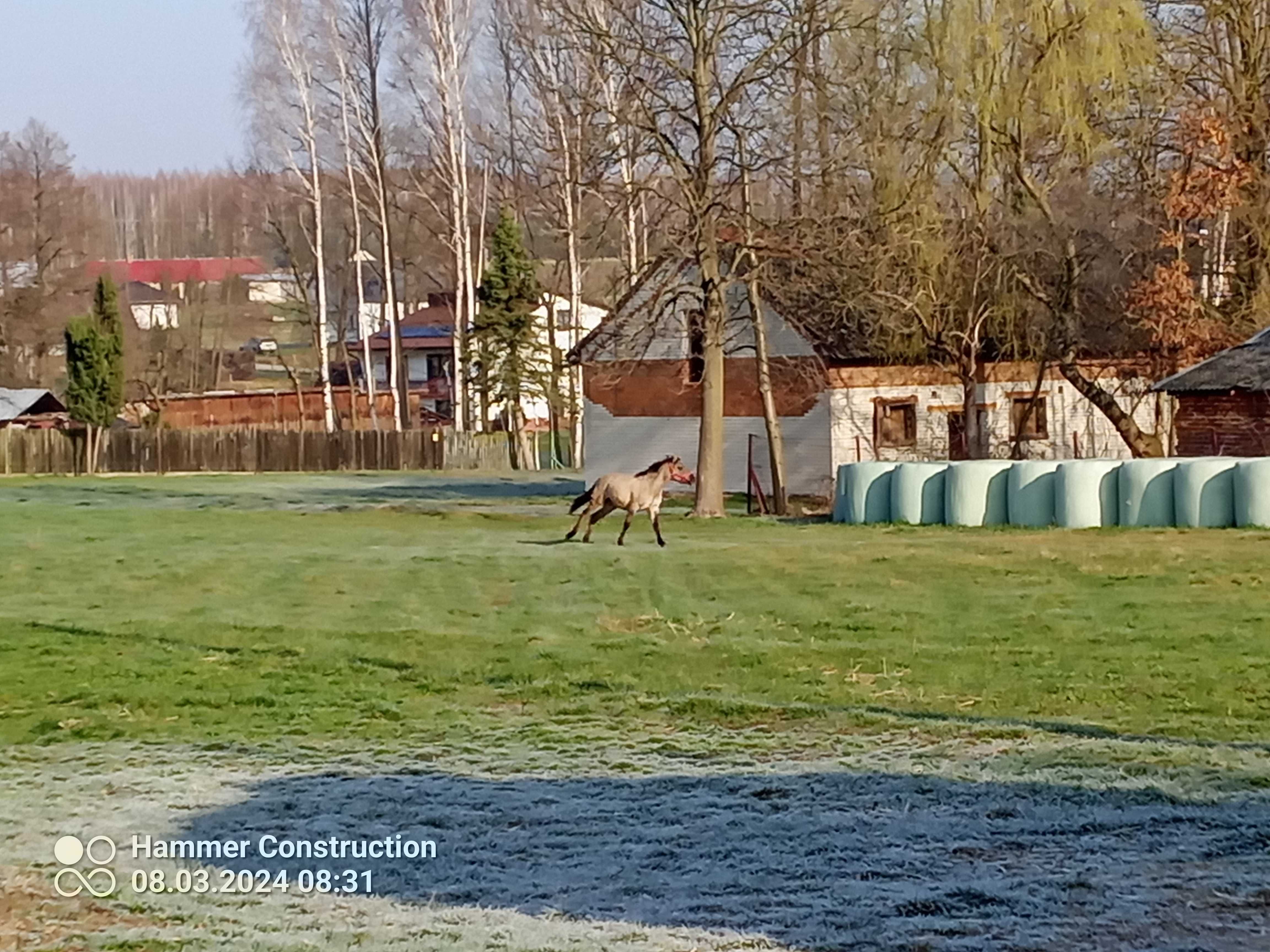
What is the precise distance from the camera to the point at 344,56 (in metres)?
69.8

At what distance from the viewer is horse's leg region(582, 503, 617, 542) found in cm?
2984

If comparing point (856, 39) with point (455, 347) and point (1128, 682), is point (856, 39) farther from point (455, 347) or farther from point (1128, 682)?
point (455, 347)

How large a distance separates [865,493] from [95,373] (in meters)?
46.0

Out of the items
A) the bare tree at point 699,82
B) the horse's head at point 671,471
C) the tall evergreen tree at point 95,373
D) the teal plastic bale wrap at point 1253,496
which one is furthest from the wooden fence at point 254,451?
the teal plastic bale wrap at point 1253,496

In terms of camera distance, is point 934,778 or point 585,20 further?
point 585,20

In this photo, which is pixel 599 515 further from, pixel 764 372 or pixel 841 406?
pixel 841 406

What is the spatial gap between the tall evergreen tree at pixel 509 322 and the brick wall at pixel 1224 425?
32114 millimetres

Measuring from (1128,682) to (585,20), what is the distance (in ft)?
83.1

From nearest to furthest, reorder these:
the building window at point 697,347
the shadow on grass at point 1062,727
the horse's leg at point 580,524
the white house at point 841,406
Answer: the shadow on grass at point 1062,727 < the horse's leg at point 580,524 < the building window at point 697,347 < the white house at point 841,406

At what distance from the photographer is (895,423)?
161 feet

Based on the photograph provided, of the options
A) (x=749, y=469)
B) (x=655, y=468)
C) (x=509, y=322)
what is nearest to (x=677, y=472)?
(x=655, y=468)

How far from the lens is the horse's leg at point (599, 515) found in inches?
1175

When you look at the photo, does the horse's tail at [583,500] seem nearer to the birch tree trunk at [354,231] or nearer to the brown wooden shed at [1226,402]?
the brown wooden shed at [1226,402]

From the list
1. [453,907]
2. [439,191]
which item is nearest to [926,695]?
[453,907]
